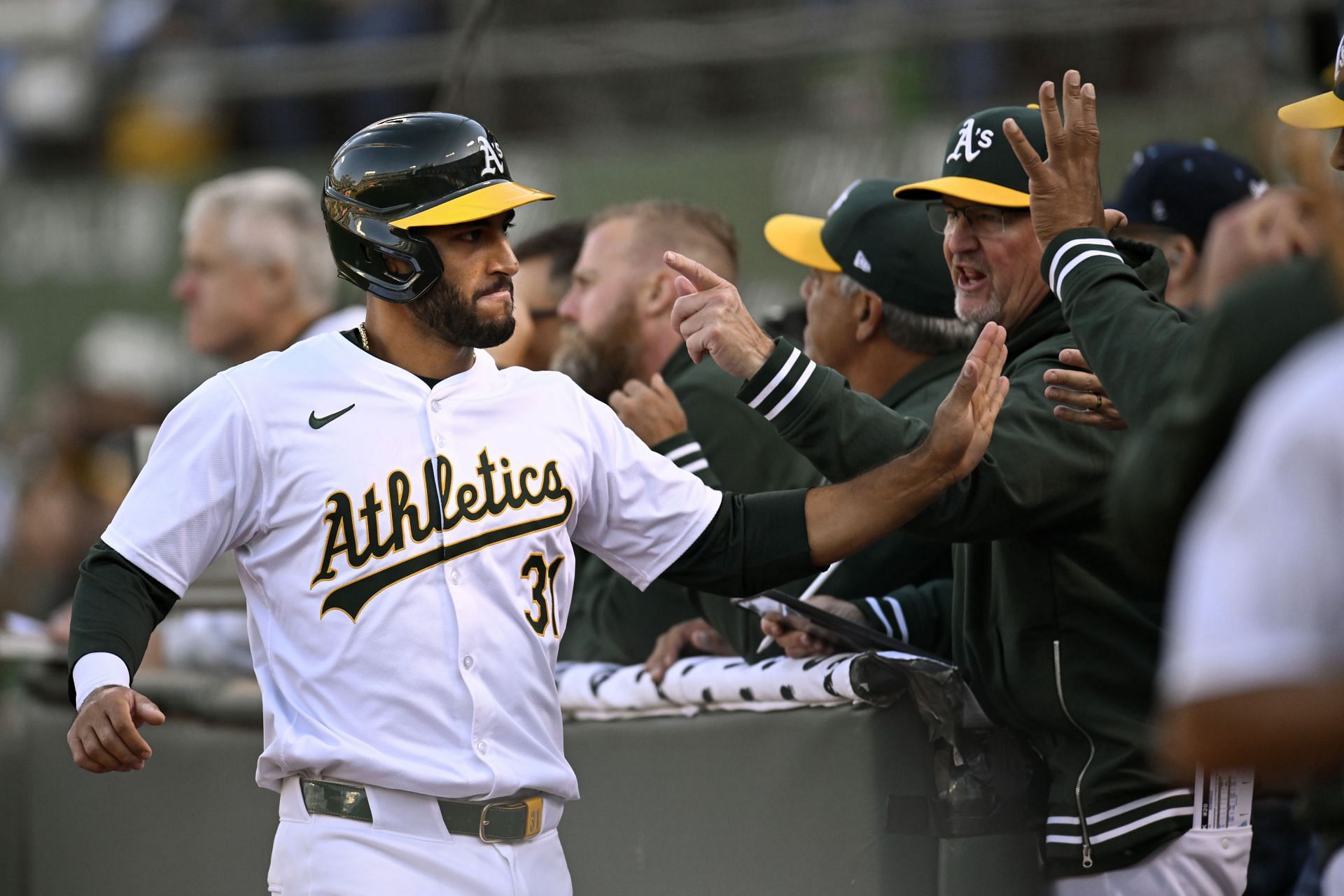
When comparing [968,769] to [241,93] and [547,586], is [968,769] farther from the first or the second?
[241,93]

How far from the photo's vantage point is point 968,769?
3729mm

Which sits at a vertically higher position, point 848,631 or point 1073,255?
point 1073,255

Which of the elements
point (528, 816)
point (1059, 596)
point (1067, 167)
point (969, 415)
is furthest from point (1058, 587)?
point (528, 816)

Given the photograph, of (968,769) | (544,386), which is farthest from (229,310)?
(968,769)

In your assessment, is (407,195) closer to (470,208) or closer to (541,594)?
(470,208)

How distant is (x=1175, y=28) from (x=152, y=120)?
713 centimetres

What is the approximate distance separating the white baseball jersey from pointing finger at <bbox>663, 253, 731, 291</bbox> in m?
0.41

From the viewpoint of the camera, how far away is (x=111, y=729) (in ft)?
9.75

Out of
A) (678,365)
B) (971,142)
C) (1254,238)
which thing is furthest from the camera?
(678,365)

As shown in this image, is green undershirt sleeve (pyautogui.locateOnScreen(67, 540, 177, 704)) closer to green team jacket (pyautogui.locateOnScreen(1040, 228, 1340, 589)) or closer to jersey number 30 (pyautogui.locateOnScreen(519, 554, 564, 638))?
jersey number 30 (pyautogui.locateOnScreen(519, 554, 564, 638))

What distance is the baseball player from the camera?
3.11 meters

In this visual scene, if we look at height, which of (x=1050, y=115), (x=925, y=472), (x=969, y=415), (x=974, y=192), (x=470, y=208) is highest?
(x=1050, y=115)

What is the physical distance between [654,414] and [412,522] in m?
1.08

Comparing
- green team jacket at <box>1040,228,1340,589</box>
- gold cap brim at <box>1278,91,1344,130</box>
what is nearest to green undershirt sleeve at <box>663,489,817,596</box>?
green team jacket at <box>1040,228,1340,589</box>
